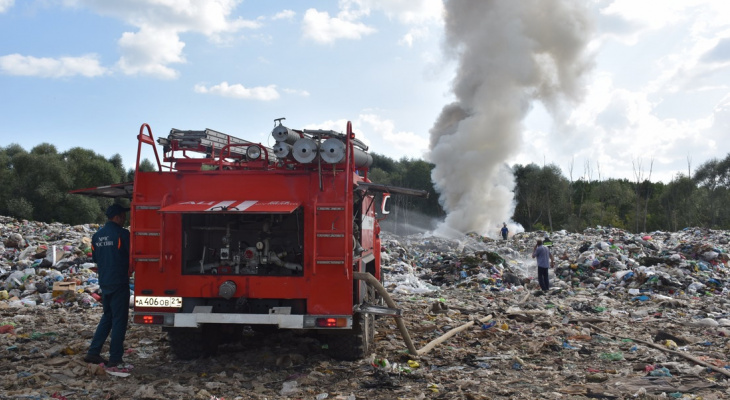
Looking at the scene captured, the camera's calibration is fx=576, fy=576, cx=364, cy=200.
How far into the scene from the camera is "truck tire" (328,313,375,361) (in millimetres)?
5969

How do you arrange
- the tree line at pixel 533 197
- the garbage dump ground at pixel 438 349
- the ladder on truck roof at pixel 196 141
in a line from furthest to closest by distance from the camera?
the tree line at pixel 533 197, the ladder on truck roof at pixel 196 141, the garbage dump ground at pixel 438 349

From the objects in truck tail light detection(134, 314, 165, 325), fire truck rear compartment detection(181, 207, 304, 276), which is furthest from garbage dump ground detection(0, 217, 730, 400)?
fire truck rear compartment detection(181, 207, 304, 276)

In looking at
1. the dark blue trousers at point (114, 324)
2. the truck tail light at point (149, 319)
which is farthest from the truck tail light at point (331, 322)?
the dark blue trousers at point (114, 324)

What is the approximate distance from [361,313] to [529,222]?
47746 mm

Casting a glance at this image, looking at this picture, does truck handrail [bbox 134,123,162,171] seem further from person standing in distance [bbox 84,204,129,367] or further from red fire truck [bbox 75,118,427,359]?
person standing in distance [bbox 84,204,129,367]

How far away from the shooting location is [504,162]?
139 feet

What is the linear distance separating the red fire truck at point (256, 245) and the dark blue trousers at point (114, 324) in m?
0.42

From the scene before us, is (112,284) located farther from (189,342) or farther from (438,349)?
(438,349)

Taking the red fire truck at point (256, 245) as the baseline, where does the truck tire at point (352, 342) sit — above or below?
below

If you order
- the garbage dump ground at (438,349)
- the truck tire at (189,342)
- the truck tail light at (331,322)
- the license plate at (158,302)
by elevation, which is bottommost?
the garbage dump ground at (438,349)

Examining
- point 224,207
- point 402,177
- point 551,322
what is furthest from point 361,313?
point 402,177

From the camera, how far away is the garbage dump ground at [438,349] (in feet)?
17.1

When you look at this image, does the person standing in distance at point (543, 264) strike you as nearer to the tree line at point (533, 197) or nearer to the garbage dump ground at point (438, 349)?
the garbage dump ground at point (438, 349)

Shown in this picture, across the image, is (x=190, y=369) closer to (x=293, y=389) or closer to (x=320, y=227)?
(x=293, y=389)
